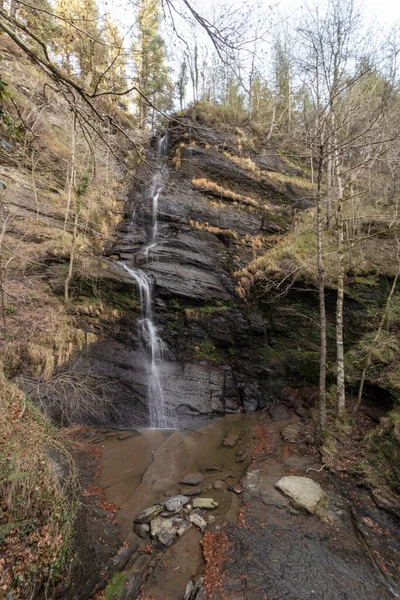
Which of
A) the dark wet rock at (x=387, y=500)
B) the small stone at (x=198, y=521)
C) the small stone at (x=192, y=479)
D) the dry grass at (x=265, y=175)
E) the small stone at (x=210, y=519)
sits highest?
the dry grass at (x=265, y=175)

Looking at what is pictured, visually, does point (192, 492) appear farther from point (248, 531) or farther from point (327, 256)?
point (327, 256)

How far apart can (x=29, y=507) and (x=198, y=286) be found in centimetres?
788

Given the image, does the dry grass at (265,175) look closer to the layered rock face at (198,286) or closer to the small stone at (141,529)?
the layered rock face at (198,286)

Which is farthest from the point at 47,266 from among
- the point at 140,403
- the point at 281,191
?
the point at 281,191

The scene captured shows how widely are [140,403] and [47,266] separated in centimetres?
539

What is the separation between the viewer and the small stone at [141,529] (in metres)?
4.24

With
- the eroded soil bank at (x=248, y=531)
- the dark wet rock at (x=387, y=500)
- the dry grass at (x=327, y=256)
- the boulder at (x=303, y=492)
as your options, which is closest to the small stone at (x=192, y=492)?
the eroded soil bank at (x=248, y=531)

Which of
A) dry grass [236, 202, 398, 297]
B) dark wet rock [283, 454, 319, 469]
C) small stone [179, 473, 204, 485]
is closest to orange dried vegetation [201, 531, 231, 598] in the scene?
small stone [179, 473, 204, 485]

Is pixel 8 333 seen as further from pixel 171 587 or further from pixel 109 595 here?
pixel 171 587

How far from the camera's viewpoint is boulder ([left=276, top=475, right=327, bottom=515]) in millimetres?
4641

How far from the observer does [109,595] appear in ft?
10.6

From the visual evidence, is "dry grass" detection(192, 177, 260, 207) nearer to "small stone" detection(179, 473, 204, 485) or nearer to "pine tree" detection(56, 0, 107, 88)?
"pine tree" detection(56, 0, 107, 88)

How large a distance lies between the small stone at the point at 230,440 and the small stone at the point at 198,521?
2.48 meters

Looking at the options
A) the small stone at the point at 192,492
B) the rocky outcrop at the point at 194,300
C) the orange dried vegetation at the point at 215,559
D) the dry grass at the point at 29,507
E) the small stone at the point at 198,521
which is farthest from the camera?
the rocky outcrop at the point at 194,300
